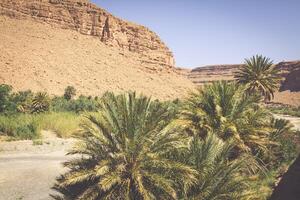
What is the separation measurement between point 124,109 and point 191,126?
13.5ft

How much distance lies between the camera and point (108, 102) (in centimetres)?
1030

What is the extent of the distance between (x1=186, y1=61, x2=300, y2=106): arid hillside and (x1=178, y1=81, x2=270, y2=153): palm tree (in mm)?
64733

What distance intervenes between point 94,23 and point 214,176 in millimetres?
72879

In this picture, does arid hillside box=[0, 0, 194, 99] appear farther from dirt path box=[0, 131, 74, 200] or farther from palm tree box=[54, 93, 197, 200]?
palm tree box=[54, 93, 197, 200]

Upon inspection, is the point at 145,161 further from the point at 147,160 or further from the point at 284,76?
the point at 284,76

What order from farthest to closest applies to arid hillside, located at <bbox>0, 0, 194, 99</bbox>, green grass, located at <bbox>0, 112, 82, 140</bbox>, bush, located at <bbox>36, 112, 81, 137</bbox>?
arid hillside, located at <bbox>0, 0, 194, 99</bbox> < bush, located at <bbox>36, 112, 81, 137</bbox> < green grass, located at <bbox>0, 112, 82, 140</bbox>

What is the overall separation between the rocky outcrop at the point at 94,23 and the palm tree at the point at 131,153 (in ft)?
219

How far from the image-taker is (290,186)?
14.2 ft

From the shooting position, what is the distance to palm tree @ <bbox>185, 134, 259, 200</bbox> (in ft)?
31.6

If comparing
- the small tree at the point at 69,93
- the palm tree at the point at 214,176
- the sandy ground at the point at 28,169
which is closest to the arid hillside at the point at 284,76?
the small tree at the point at 69,93

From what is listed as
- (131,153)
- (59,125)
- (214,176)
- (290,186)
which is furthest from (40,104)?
(290,186)

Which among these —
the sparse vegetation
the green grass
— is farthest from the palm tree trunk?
the green grass

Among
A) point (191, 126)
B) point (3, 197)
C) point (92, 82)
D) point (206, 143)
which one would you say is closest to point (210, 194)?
point (206, 143)

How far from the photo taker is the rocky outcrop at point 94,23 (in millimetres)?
72250
